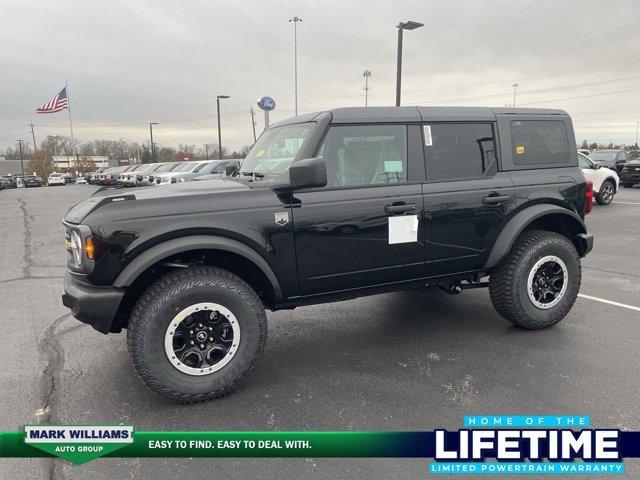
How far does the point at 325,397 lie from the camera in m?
3.13

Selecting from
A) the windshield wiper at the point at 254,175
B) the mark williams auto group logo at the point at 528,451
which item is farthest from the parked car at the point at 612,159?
the mark williams auto group logo at the point at 528,451

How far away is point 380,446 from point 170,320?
154cm

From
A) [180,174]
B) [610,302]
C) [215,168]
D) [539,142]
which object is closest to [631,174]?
[215,168]

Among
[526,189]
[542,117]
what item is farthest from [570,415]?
[542,117]

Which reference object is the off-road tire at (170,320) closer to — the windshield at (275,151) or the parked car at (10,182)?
the windshield at (275,151)

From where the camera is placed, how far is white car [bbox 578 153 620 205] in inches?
559

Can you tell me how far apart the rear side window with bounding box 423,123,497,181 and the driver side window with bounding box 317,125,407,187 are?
26 centimetres

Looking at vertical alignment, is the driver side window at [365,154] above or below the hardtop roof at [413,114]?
below

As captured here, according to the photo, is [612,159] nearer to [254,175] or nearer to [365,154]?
[365,154]

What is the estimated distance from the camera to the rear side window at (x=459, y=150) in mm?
3770

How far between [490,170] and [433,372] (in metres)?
1.83

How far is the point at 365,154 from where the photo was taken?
361cm

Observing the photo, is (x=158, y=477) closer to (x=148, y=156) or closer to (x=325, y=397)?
(x=325, y=397)

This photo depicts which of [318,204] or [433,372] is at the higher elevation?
[318,204]
